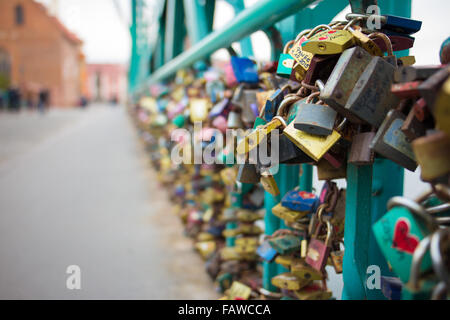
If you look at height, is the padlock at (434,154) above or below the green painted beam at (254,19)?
below

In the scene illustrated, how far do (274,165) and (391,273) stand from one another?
0.51 meters

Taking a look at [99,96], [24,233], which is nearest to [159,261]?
[24,233]

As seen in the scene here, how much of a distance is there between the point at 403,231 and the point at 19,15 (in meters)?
37.5

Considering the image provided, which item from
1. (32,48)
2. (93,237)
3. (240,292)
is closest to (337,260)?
(240,292)

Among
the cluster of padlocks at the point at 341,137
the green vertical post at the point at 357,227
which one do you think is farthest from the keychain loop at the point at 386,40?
the green vertical post at the point at 357,227

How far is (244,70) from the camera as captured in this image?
122 cm

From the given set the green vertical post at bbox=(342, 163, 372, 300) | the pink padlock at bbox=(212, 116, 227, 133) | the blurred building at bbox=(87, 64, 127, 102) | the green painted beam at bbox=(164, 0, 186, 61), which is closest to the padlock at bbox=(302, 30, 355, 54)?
the green vertical post at bbox=(342, 163, 372, 300)

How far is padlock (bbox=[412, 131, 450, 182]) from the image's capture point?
0.47 metres

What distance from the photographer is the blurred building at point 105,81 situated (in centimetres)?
6394

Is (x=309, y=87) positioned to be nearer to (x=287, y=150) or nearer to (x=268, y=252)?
(x=287, y=150)

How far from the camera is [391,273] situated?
3.41 feet

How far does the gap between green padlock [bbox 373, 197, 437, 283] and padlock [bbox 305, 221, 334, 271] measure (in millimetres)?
294

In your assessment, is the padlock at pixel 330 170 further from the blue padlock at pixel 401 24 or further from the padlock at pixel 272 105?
the blue padlock at pixel 401 24

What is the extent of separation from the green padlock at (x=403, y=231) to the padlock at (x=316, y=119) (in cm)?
17
